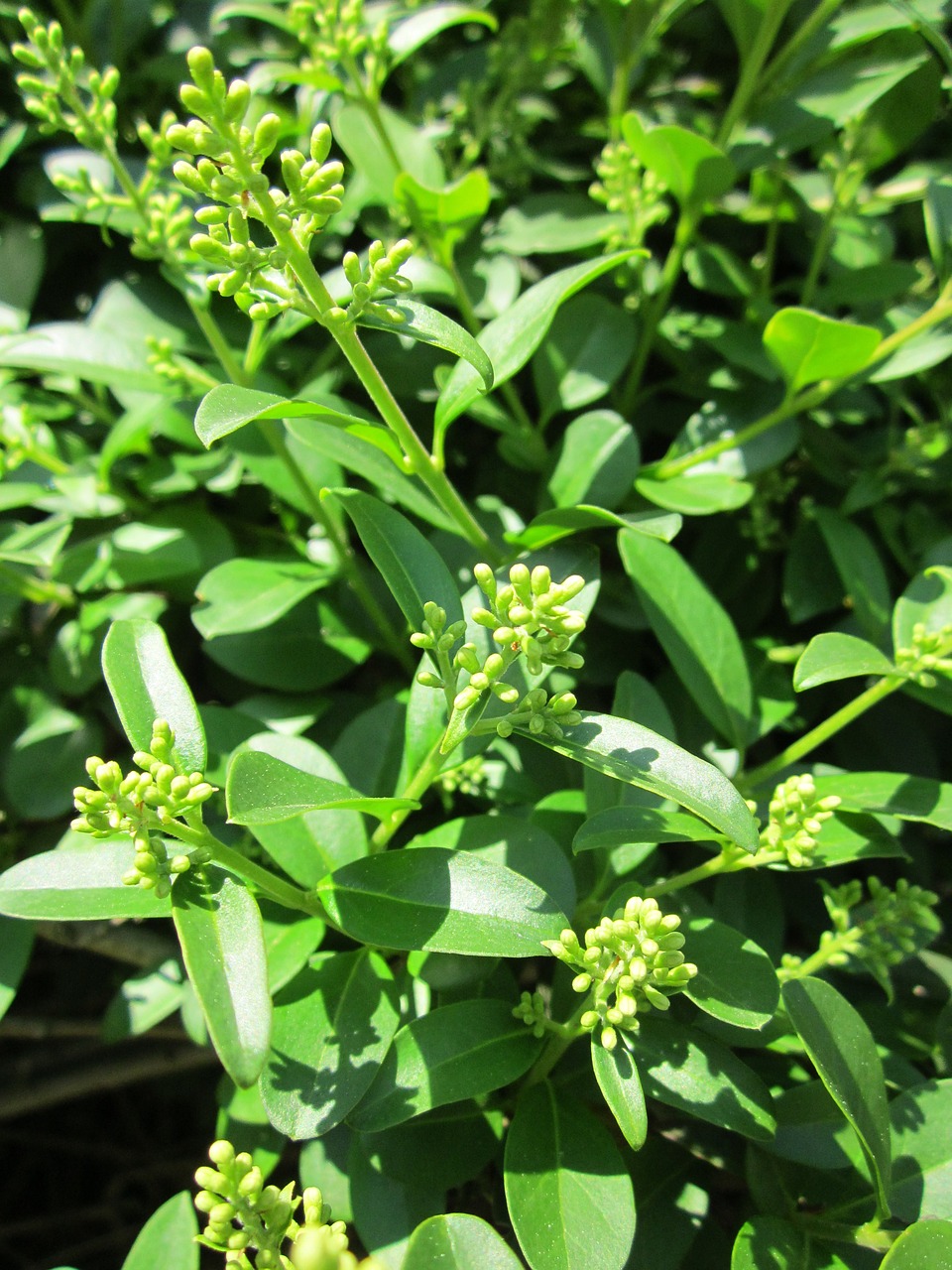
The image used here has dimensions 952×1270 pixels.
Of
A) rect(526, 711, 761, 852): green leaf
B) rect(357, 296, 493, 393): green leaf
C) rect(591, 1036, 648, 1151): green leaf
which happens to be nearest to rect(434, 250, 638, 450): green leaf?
rect(357, 296, 493, 393): green leaf

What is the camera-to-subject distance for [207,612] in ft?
6.20

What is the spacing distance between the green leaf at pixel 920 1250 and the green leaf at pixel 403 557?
3.76ft

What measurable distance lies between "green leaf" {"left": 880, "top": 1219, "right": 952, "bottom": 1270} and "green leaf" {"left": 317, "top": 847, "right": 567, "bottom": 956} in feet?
2.13

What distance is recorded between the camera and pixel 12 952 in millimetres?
1848

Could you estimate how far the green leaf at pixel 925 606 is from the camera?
1.80 meters

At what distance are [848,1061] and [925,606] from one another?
2.96 ft

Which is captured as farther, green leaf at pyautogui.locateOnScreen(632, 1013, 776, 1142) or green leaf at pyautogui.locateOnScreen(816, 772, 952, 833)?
green leaf at pyautogui.locateOnScreen(816, 772, 952, 833)

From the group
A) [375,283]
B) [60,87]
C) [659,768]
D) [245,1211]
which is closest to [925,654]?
[659,768]

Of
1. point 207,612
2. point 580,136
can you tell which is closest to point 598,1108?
point 207,612

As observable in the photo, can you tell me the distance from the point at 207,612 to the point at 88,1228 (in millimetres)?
2173

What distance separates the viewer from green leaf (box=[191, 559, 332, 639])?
187 cm

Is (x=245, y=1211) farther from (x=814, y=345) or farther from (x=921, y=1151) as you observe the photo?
(x=814, y=345)

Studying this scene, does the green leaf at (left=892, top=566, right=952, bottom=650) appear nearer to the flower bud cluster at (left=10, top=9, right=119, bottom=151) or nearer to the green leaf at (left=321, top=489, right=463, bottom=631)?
the green leaf at (left=321, top=489, right=463, bottom=631)

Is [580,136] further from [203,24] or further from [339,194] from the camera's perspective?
[339,194]
